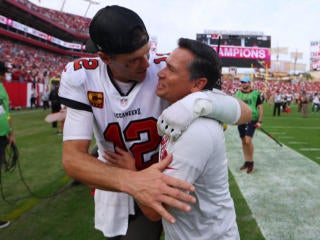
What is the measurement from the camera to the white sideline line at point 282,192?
4082 mm

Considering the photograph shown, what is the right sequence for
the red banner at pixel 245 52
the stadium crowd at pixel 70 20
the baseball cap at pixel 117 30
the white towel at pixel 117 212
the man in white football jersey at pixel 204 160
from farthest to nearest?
1. the stadium crowd at pixel 70 20
2. the red banner at pixel 245 52
3. the white towel at pixel 117 212
4. the baseball cap at pixel 117 30
5. the man in white football jersey at pixel 204 160

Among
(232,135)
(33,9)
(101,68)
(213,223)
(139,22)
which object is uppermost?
(33,9)

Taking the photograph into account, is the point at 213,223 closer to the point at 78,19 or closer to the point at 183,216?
the point at 183,216

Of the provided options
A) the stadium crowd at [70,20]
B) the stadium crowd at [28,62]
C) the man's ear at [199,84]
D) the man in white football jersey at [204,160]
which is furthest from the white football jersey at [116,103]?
the stadium crowd at [70,20]

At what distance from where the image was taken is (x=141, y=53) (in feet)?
6.06

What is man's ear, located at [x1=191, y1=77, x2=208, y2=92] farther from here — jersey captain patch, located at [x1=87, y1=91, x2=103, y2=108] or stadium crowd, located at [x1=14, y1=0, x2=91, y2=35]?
stadium crowd, located at [x1=14, y1=0, x2=91, y2=35]

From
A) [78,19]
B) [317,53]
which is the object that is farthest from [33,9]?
[317,53]

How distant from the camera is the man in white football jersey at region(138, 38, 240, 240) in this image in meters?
1.58

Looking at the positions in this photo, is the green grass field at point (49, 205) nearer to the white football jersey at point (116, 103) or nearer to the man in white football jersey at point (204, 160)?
the white football jersey at point (116, 103)

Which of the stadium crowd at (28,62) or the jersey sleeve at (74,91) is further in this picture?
the stadium crowd at (28,62)

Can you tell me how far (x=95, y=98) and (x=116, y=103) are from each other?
0.44 feet

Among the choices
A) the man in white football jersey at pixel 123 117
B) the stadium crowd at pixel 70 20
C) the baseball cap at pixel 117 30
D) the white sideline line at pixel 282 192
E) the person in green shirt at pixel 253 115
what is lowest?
the white sideline line at pixel 282 192

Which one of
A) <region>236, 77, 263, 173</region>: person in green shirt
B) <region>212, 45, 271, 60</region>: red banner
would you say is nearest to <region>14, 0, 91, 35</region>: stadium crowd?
<region>212, 45, 271, 60</region>: red banner

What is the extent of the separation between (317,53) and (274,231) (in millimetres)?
35021
